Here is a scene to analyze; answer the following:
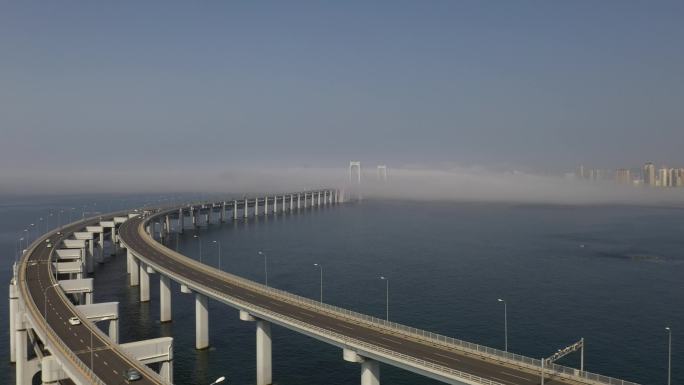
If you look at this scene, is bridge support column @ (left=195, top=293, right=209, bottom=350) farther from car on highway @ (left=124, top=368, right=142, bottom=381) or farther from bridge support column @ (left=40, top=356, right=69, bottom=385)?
car on highway @ (left=124, top=368, right=142, bottom=381)

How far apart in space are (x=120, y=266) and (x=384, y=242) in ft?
303

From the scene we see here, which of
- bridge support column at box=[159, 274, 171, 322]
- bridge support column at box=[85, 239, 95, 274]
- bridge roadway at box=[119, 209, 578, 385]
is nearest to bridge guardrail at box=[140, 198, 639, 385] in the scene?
bridge roadway at box=[119, 209, 578, 385]

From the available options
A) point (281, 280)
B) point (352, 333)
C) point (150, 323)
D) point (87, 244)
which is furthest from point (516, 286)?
point (87, 244)

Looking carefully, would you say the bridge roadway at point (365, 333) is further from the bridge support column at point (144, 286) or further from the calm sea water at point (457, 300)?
the calm sea water at point (457, 300)

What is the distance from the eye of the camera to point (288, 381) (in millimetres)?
65625

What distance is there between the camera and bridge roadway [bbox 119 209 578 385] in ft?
157

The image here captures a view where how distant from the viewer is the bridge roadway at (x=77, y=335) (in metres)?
52.0

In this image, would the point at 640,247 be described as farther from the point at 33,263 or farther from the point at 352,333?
the point at 33,263

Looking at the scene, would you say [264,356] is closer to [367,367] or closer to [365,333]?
[365,333]

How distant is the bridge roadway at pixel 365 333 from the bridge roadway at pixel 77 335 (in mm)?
18530

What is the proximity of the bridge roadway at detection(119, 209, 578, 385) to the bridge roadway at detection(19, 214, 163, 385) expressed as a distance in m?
18.5

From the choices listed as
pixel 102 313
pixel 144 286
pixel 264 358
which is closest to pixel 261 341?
pixel 264 358

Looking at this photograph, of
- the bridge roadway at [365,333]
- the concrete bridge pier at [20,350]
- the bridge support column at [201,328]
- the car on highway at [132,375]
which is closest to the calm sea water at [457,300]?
the bridge support column at [201,328]

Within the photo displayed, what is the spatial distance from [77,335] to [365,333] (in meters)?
35.9
